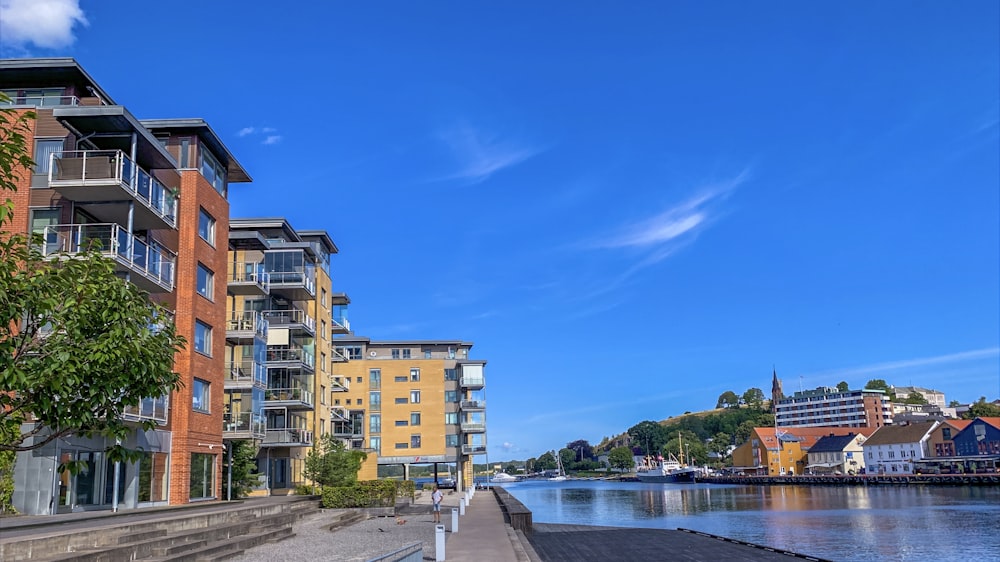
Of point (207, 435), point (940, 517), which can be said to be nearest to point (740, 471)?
point (940, 517)

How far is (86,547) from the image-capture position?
58.6 ft

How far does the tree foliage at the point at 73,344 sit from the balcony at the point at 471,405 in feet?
253

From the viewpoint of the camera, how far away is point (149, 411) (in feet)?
95.3

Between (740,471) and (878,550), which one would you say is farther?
(740,471)

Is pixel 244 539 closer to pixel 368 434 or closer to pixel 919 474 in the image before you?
pixel 368 434

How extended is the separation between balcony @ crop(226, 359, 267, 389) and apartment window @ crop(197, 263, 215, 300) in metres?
7.53

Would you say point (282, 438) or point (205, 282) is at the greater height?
point (205, 282)

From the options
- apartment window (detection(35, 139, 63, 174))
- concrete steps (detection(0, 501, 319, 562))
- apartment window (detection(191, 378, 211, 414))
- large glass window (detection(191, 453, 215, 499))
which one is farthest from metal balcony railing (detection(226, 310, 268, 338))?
apartment window (detection(35, 139, 63, 174))

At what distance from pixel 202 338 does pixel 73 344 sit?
2622 cm

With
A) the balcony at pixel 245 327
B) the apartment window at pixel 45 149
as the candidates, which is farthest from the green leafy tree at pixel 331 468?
the apartment window at pixel 45 149

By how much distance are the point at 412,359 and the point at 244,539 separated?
6495cm

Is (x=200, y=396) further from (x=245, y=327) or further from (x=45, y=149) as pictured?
(x=45, y=149)

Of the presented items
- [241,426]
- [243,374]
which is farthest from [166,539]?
[243,374]

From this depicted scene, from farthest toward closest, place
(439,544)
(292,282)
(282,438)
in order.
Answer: (292,282) → (282,438) → (439,544)
